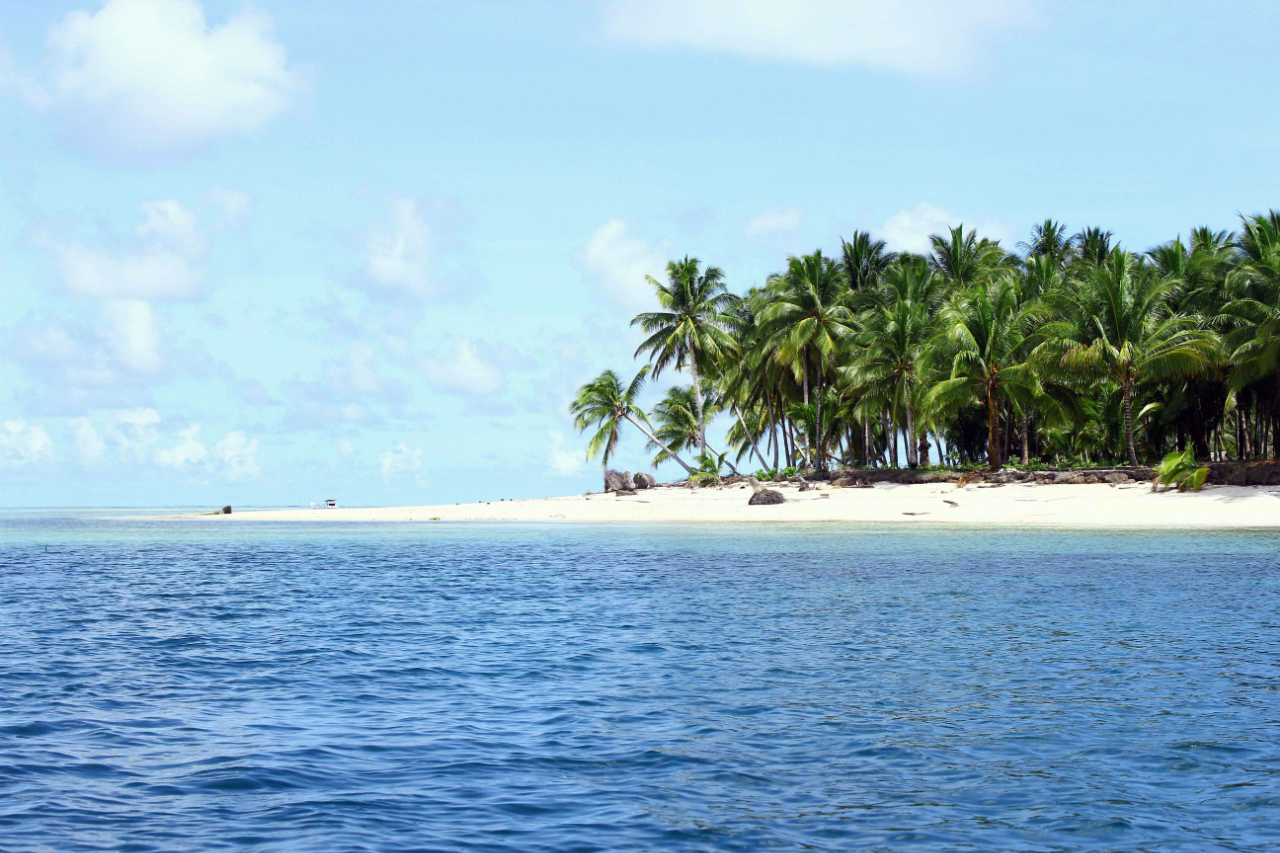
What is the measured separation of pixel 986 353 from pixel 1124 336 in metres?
5.37

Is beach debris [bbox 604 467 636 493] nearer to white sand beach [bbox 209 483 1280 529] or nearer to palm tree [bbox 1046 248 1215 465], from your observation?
white sand beach [bbox 209 483 1280 529]

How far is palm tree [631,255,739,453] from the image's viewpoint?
61469 millimetres

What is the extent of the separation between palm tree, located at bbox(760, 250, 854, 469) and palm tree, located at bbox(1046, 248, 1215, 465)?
536 inches

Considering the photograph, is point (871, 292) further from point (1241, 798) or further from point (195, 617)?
point (1241, 798)

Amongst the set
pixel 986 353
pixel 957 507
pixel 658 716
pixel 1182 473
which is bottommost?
pixel 658 716

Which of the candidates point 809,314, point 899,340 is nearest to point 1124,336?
point 899,340

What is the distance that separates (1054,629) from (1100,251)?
54.3m

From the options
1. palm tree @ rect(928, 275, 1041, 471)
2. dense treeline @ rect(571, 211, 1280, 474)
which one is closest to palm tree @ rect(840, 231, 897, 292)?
dense treeline @ rect(571, 211, 1280, 474)

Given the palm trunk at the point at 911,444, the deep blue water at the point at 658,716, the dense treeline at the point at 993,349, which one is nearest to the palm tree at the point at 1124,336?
the dense treeline at the point at 993,349

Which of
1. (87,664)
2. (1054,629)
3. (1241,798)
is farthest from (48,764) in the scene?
(1054,629)

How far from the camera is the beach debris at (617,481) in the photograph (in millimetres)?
58844

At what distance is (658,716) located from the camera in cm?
927

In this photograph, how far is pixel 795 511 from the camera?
43.7 meters

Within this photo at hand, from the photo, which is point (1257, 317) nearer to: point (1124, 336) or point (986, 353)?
point (1124, 336)
